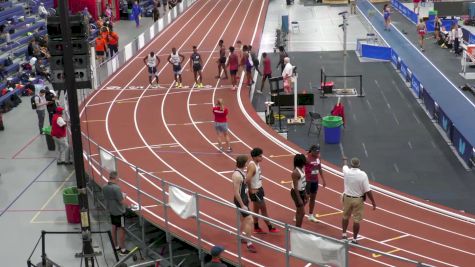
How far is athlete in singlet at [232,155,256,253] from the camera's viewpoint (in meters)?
13.1

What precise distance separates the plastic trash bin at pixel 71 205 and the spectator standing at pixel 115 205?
1.91m

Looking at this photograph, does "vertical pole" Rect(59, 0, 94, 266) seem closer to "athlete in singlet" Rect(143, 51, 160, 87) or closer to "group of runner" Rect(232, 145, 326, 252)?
"group of runner" Rect(232, 145, 326, 252)

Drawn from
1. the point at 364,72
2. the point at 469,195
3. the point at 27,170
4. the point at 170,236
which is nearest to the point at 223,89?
the point at 364,72

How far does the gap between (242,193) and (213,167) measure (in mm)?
5476

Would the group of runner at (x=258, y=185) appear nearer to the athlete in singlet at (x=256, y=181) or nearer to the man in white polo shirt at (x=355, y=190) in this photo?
the athlete in singlet at (x=256, y=181)

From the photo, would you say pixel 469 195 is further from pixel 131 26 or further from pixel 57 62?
pixel 131 26

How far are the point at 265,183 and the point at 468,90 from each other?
12872mm

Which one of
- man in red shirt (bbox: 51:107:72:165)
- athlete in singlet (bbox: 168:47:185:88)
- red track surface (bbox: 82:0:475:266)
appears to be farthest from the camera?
athlete in singlet (bbox: 168:47:185:88)

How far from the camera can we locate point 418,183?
18562 millimetres

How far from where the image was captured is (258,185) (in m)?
13.7

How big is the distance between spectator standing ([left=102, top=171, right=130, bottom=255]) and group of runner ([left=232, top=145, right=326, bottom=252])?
2.40 m

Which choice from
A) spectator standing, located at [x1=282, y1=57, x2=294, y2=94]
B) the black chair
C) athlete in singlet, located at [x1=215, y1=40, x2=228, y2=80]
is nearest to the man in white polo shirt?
the black chair

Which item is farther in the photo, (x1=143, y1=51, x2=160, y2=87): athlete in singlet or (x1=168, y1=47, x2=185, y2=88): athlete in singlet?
(x1=143, y1=51, x2=160, y2=87): athlete in singlet

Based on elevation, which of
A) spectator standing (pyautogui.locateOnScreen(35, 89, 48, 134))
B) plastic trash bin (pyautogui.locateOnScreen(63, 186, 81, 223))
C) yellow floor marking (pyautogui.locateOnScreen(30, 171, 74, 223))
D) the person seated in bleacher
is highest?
the person seated in bleacher
